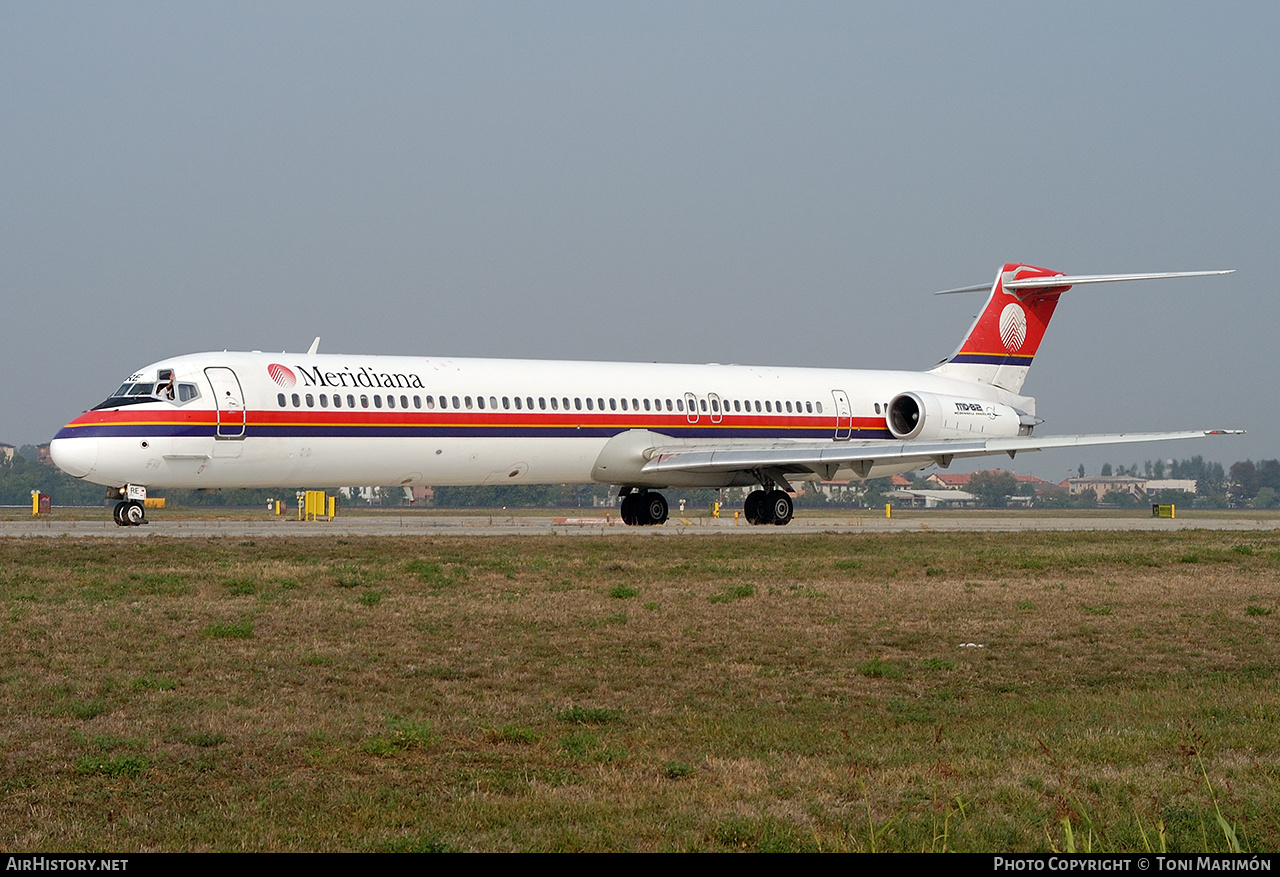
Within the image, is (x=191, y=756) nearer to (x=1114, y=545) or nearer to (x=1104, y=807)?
(x=1104, y=807)

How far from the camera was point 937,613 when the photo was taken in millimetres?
16000

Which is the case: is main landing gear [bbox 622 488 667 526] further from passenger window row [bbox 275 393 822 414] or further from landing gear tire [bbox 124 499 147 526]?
landing gear tire [bbox 124 499 147 526]

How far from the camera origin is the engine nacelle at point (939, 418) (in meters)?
37.6

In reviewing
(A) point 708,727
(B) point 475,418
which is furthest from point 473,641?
(B) point 475,418

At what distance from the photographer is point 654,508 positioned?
36.0 meters

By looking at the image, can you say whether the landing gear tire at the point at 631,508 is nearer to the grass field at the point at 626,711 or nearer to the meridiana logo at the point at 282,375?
the meridiana logo at the point at 282,375

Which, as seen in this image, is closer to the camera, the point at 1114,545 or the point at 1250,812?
the point at 1250,812

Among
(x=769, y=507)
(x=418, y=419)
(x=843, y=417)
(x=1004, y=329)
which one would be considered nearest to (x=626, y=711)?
(x=418, y=419)

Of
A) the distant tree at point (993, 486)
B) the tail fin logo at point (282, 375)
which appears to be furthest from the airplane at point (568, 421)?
the distant tree at point (993, 486)

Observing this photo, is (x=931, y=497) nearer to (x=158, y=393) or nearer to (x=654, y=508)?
(x=654, y=508)

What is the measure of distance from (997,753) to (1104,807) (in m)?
1.33

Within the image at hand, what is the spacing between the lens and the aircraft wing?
32.9 metres

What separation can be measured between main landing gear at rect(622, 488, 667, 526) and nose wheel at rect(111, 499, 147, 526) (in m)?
12.2

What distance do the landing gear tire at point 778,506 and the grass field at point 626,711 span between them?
15.3m
